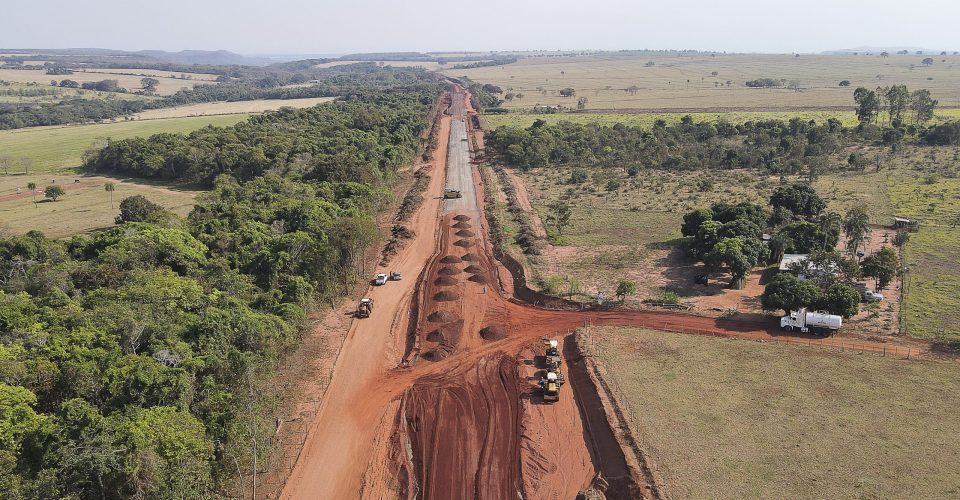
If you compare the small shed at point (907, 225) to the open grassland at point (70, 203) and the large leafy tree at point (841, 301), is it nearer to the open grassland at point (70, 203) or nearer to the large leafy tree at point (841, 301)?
the large leafy tree at point (841, 301)

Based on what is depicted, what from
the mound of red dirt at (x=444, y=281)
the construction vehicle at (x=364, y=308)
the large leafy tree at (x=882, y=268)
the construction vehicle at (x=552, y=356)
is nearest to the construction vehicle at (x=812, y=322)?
the large leafy tree at (x=882, y=268)

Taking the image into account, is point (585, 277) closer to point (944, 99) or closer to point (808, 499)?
point (808, 499)

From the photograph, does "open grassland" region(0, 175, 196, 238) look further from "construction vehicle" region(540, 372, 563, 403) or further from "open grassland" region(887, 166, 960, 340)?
"open grassland" region(887, 166, 960, 340)

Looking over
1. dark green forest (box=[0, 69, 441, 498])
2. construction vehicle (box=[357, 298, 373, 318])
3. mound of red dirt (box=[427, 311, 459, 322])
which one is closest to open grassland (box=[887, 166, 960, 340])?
mound of red dirt (box=[427, 311, 459, 322])

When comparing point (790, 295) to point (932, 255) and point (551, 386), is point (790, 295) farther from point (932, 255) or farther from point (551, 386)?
point (932, 255)

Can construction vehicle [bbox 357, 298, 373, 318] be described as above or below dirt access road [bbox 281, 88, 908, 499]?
above

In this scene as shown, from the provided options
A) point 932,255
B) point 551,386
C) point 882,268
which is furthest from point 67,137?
point 932,255

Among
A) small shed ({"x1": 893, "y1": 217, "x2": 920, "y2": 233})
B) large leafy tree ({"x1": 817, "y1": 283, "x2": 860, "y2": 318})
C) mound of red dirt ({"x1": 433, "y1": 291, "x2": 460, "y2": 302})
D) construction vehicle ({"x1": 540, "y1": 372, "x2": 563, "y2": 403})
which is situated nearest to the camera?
construction vehicle ({"x1": 540, "y1": 372, "x2": 563, "y2": 403})
